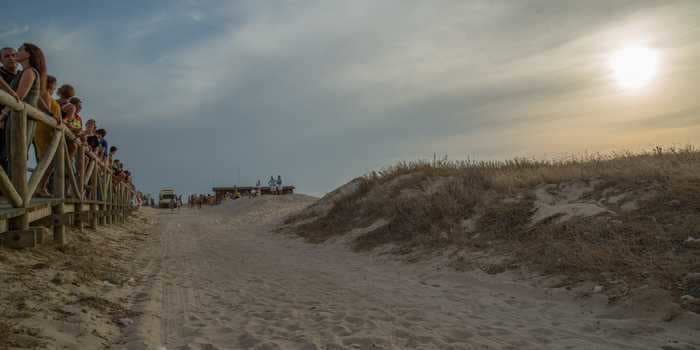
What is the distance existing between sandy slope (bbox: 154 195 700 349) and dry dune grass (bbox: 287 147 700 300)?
86 centimetres

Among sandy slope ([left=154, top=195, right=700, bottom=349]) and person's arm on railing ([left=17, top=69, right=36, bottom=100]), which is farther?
person's arm on railing ([left=17, top=69, right=36, bottom=100])

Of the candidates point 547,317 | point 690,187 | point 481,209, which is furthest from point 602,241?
point 481,209

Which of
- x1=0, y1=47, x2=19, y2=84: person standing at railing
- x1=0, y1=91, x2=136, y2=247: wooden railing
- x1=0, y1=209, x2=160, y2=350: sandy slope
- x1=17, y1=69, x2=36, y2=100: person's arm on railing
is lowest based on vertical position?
x1=0, y1=209, x2=160, y2=350: sandy slope

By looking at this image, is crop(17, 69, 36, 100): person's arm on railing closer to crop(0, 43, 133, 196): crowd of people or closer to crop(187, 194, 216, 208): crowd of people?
crop(0, 43, 133, 196): crowd of people

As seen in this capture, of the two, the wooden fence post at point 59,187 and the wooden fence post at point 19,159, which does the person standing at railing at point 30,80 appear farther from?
the wooden fence post at point 59,187

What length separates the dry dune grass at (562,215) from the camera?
243 inches

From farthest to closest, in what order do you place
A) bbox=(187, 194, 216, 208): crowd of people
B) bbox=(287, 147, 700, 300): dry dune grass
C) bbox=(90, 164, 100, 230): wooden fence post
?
bbox=(187, 194, 216, 208): crowd of people → bbox=(90, 164, 100, 230): wooden fence post → bbox=(287, 147, 700, 300): dry dune grass

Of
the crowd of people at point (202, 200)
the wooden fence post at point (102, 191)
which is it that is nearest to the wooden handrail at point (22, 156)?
the wooden fence post at point (102, 191)

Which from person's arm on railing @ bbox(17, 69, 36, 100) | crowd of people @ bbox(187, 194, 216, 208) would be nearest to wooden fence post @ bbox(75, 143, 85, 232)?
person's arm on railing @ bbox(17, 69, 36, 100)

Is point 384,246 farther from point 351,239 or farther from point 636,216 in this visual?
point 636,216

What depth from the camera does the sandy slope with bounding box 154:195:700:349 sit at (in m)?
3.98

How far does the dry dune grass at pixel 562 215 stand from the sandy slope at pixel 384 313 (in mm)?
861

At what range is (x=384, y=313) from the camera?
16.2ft

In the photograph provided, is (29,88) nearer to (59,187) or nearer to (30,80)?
(30,80)
